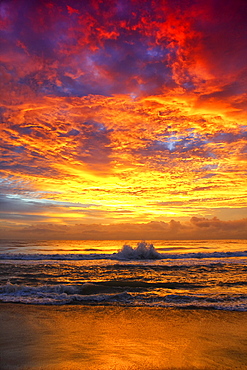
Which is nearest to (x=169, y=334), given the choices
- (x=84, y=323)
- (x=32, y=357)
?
(x=84, y=323)

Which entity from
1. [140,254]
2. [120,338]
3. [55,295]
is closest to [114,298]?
[55,295]

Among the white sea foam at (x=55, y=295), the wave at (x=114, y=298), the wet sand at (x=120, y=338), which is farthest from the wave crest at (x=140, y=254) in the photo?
the wet sand at (x=120, y=338)

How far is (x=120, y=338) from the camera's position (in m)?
5.54

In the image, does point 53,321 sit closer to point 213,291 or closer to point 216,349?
point 216,349

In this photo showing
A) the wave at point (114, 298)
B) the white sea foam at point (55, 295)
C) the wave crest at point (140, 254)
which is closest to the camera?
the wave at point (114, 298)

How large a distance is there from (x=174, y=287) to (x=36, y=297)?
632cm

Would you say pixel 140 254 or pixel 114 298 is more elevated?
pixel 140 254

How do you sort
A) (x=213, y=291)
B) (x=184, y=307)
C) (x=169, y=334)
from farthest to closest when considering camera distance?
(x=213, y=291) < (x=184, y=307) < (x=169, y=334)

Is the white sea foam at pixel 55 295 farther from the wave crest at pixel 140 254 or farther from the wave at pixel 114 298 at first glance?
the wave crest at pixel 140 254

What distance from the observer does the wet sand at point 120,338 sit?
4336mm

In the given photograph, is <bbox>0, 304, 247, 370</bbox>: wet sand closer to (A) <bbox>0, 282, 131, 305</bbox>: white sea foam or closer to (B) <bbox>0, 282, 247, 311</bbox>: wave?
(B) <bbox>0, 282, 247, 311</bbox>: wave

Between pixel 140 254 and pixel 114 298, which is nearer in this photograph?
pixel 114 298

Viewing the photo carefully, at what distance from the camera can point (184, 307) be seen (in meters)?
8.18

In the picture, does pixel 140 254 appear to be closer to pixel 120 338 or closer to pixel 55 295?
pixel 55 295
